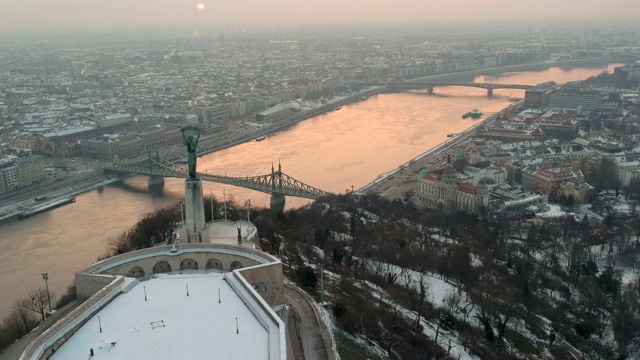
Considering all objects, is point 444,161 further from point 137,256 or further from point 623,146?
point 137,256

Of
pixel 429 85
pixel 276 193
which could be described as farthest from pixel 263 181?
pixel 429 85

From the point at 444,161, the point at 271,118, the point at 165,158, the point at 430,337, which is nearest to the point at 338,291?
the point at 430,337

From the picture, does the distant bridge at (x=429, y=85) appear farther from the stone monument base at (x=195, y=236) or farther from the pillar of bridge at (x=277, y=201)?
the stone monument base at (x=195, y=236)

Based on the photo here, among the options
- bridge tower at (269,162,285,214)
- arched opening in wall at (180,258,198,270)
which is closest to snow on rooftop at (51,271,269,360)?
arched opening in wall at (180,258,198,270)

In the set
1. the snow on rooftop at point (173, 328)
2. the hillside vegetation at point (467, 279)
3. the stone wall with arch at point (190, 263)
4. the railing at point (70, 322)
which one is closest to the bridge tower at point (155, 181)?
the hillside vegetation at point (467, 279)

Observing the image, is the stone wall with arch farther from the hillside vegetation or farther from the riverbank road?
the hillside vegetation
